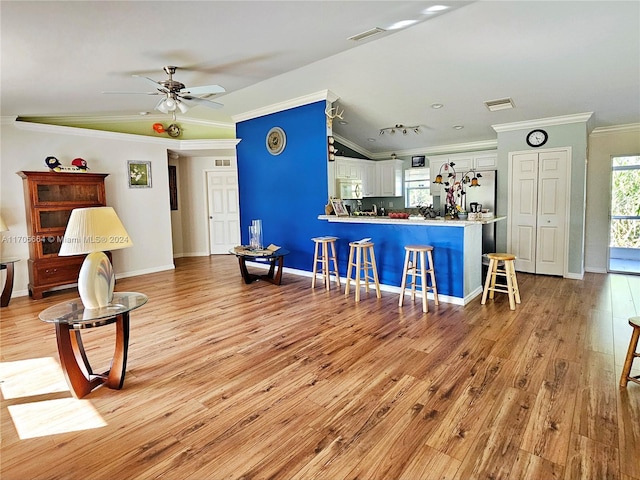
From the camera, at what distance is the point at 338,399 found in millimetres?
2301

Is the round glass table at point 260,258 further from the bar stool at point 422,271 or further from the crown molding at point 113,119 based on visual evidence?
the crown molding at point 113,119

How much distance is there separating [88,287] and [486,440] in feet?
8.68

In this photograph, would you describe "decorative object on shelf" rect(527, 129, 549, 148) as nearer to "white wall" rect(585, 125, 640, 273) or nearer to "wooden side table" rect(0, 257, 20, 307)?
"white wall" rect(585, 125, 640, 273)

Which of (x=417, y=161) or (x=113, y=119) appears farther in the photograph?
(x=417, y=161)

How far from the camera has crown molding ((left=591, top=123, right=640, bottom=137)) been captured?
5565mm

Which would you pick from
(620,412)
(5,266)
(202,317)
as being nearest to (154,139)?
(5,266)

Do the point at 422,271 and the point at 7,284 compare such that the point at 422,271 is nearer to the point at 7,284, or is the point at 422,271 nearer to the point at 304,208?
the point at 304,208

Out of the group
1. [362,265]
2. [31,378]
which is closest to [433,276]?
[362,265]

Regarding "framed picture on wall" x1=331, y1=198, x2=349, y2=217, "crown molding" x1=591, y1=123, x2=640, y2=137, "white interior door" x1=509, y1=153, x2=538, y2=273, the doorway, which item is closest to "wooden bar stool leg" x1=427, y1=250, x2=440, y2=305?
"framed picture on wall" x1=331, y1=198, x2=349, y2=217

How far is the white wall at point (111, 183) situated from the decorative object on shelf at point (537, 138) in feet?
21.0

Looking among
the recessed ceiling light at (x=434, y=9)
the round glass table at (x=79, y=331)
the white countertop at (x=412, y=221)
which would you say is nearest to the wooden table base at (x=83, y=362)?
the round glass table at (x=79, y=331)

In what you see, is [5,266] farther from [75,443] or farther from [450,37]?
[450,37]

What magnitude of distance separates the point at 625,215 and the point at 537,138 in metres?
2.35

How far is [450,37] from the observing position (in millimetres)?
3646
